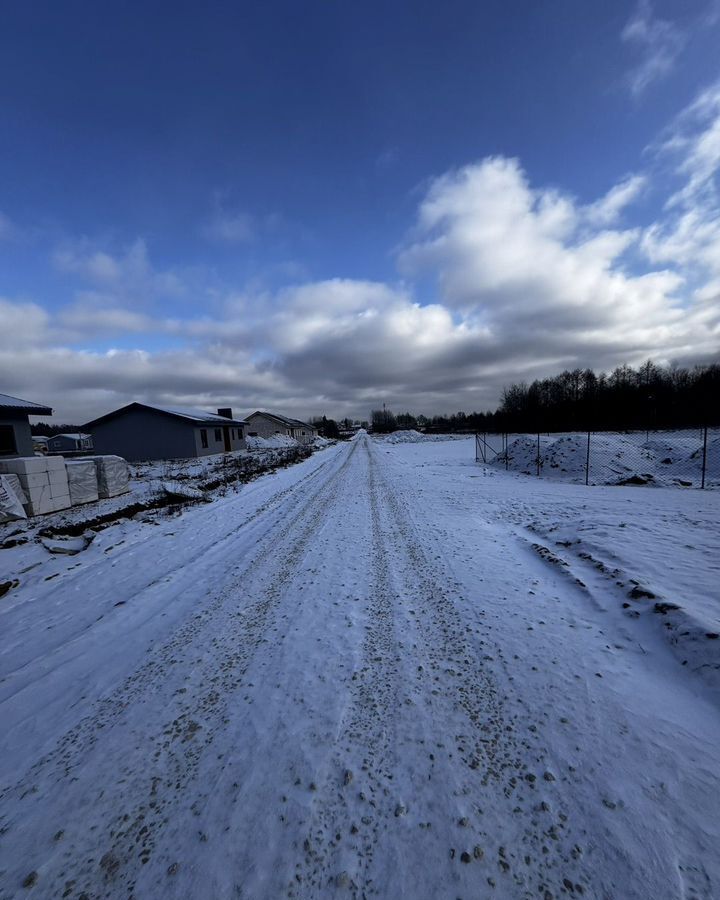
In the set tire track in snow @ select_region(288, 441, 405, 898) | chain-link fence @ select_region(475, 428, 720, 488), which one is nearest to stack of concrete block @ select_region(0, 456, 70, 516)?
tire track in snow @ select_region(288, 441, 405, 898)

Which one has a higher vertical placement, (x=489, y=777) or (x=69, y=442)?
(x=69, y=442)

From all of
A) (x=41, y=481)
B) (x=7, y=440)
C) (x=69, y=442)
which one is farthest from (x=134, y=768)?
(x=69, y=442)

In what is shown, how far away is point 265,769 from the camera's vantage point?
7.91 ft

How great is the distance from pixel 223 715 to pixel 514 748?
7.44 ft

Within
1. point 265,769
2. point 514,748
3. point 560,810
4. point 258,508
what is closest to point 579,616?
point 514,748

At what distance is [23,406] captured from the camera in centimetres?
1565

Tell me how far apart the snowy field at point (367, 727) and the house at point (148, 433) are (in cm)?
2211

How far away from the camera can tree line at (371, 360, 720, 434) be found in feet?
167

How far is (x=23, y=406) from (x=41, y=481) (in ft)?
28.6

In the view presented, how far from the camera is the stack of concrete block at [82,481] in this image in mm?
11227

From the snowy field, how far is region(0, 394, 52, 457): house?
1394 centimetres

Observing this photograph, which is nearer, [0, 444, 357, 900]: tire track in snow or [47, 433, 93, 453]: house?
[0, 444, 357, 900]: tire track in snow

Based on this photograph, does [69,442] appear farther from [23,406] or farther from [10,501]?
[10,501]

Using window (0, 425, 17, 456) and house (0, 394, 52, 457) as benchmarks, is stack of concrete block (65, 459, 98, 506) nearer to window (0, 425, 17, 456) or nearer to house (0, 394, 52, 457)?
house (0, 394, 52, 457)
